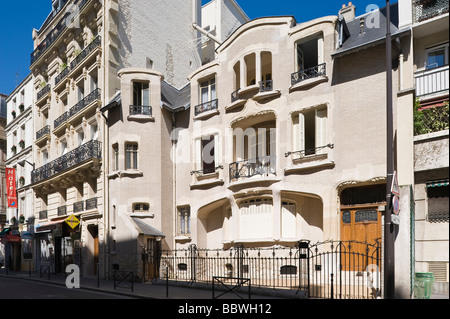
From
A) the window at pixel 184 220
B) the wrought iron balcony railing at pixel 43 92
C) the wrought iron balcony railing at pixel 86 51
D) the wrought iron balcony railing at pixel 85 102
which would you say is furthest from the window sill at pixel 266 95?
the wrought iron balcony railing at pixel 43 92

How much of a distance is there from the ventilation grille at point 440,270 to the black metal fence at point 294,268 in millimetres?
1547

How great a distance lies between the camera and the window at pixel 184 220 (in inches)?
848

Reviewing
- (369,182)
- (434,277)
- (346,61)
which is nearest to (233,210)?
(369,182)

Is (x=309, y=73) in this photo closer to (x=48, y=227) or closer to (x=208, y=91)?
(x=208, y=91)

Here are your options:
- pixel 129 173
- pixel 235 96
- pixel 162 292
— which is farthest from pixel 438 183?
pixel 129 173

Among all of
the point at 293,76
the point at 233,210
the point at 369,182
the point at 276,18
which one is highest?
the point at 276,18

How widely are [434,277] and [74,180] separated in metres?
20.1

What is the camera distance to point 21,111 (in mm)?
35125

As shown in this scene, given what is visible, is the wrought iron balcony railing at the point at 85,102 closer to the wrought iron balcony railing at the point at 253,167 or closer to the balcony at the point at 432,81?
the wrought iron balcony railing at the point at 253,167

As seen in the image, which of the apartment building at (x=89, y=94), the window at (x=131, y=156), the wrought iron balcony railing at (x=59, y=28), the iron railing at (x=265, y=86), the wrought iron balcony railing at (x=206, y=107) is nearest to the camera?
the iron railing at (x=265, y=86)

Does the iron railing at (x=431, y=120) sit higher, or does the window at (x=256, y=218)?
the iron railing at (x=431, y=120)

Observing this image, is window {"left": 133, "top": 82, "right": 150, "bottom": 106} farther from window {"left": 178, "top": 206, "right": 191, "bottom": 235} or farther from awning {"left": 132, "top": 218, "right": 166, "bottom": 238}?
awning {"left": 132, "top": 218, "right": 166, "bottom": 238}
